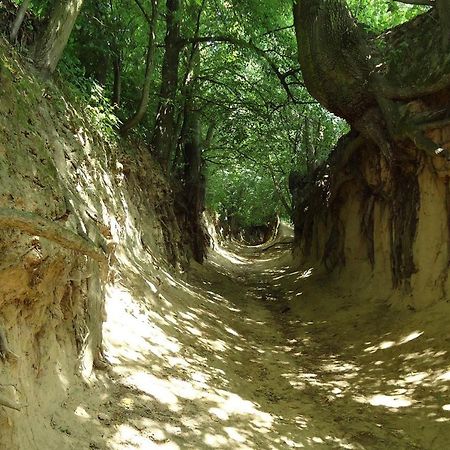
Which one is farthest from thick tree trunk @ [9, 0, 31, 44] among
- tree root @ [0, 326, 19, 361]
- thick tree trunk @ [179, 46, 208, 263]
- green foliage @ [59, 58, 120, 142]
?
thick tree trunk @ [179, 46, 208, 263]

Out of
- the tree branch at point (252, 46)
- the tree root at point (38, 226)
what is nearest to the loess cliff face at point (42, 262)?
the tree root at point (38, 226)

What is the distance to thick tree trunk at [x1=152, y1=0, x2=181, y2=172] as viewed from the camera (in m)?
11.7

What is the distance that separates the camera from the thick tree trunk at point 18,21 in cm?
560

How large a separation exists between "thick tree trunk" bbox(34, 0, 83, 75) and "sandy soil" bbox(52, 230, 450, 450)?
314cm

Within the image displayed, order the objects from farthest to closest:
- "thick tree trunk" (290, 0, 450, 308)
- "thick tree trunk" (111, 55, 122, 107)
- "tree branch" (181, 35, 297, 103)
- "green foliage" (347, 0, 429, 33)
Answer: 1. "green foliage" (347, 0, 429, 33)
2. "tree branch" (181, 35, 297, 103)
3. "thick tree trunk" (111, 55, 122, 107)
4. "thick tree trunk" (290, 0, 450, 308)

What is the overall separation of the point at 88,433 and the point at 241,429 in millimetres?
1601

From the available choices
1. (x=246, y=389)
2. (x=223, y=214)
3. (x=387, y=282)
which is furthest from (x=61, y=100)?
(x=223, y=214)

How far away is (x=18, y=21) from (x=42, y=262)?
3.76 m

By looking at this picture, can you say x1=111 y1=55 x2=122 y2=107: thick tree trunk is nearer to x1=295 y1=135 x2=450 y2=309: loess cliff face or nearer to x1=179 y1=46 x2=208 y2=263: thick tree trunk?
x1=179 y1=46 x2=208 y2=263: thick tree trunk

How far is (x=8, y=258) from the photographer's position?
10.8ft

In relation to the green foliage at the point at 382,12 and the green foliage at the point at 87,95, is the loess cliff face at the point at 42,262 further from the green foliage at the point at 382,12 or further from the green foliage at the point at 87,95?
the green foliage at the point at 382,12

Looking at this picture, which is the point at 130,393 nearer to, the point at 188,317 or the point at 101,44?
the point at 188,317

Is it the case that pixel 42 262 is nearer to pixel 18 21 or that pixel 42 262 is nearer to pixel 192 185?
pixel 18 21

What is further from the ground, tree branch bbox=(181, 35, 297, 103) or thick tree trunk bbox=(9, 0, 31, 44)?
tree branch bbox=(181, 35, 297, 103)
